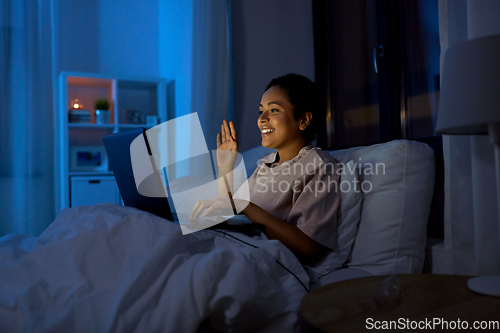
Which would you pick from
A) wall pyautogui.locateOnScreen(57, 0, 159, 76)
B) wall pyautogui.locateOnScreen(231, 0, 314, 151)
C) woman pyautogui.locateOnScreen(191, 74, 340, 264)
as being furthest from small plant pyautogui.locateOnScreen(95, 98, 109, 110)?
woman pyautogui.locateOnScreen(191, 74, 340, 264)

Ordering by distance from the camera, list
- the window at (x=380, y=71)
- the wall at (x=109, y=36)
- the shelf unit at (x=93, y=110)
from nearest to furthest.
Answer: the window at (x=380, y=71) → the shelf unit at (x=93, y=110) → the wall at (x=109, y=36)

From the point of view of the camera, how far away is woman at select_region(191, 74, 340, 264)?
116 cm

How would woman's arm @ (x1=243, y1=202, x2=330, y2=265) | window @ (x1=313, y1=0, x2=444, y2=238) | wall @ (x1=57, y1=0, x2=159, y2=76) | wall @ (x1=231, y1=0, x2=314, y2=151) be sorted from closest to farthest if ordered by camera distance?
woman's arm @ (x1=243, y1=202, x2=330, y2=265), window @ (x1=313, y1=0, x2=444, y2=238), wall @ (x1=231, y1=0, x2=314, y2=151), wall @ (x1=57, y1=0, x2=159, y2=76)

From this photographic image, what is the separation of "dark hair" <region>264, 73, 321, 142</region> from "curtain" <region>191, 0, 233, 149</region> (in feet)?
3.30

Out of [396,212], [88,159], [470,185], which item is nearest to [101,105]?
[88,159]

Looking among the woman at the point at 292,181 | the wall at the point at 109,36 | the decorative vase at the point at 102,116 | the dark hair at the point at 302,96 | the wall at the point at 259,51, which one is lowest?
the woman at the point at 292,181

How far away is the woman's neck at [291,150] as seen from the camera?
152cm

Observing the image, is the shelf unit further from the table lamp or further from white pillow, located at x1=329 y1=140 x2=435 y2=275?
the table lamp

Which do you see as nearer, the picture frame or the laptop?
the laptop

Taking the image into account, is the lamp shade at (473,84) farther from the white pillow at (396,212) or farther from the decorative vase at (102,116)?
the decorative vase at (102,116)

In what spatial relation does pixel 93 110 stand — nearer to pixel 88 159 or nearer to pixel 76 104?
pixel 76 104

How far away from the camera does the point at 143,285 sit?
790 millimetres

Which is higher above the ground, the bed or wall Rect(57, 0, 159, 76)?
wall Rect(57, 0, 159, 76)

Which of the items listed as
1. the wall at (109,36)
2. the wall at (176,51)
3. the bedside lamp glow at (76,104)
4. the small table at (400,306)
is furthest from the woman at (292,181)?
the wall at (109,36)
